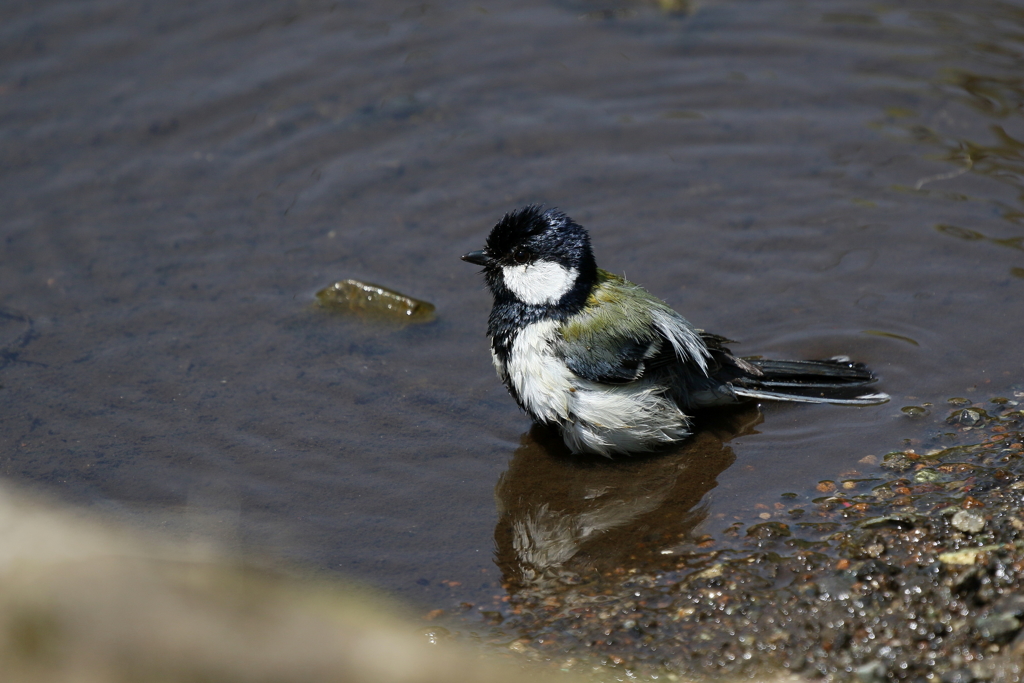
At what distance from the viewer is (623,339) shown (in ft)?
15.8

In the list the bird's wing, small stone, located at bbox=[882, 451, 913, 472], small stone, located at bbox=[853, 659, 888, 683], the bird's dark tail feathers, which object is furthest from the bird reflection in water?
small stone, located at bbox=[853, 659, 888, 683]

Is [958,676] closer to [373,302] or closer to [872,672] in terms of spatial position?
[872,672]

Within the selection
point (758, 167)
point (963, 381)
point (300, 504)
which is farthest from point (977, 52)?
point (300, 504)

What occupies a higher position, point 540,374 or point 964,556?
point 540,374

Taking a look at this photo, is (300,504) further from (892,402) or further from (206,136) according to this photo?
(206,136)

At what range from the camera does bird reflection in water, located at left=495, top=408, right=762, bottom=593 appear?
4.19 metres

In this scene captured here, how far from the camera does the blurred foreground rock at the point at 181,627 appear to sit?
345cm

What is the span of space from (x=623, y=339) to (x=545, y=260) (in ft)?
1.89

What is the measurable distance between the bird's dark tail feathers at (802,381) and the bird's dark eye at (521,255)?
1313 mm

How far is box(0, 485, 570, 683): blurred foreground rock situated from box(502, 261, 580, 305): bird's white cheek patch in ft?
5.61

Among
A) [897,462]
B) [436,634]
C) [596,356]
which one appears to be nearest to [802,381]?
[897,462]

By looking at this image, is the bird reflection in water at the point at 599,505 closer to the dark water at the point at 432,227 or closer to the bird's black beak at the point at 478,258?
the dark water at the point at 432,227

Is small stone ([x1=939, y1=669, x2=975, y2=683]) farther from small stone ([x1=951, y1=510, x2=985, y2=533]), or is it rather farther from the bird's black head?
the bird's black head

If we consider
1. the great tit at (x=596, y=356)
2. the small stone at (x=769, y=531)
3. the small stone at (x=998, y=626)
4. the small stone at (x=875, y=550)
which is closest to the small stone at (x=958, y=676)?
the small stone at (x=998, y=626)
